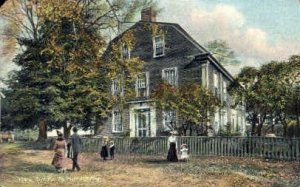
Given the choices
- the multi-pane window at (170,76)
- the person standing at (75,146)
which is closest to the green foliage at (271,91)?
the multi-pane window at (170,76)

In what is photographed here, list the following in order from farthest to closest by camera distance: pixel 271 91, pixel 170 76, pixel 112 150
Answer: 1. pixel 112 150
2. pixel 170 76
3. pixel 271 91

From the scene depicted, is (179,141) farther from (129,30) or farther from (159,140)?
(129,30)

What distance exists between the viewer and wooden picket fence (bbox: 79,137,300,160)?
16.0 ft

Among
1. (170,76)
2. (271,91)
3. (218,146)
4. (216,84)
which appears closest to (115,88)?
(170,76)

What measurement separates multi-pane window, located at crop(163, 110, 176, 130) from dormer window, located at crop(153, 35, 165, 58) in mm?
657

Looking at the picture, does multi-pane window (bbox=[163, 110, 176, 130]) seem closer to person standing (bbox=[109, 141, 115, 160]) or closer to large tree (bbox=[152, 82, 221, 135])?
large tree (bbox=[152, 82, 221, 135])

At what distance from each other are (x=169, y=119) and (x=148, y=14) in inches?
47.5

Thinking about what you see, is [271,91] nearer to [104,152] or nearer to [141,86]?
[141,86]

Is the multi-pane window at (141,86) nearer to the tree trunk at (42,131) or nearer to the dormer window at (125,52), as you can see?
the dormer window at (125,52)

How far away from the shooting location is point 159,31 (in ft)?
18.2

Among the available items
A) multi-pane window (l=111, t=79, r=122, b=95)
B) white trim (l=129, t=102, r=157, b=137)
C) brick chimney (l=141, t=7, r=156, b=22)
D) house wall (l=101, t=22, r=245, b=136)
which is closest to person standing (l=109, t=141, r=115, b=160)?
house wall (l=101, t=22, r=245, b=136)

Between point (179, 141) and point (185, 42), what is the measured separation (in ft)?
3.67

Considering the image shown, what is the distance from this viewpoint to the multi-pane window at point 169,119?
18.0 ft

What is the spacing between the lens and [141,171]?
5078mm
